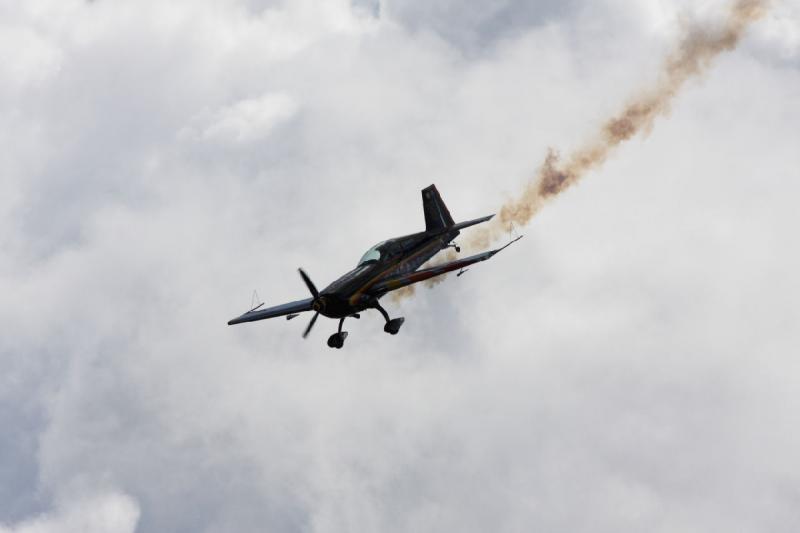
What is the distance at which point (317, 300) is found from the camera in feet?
132

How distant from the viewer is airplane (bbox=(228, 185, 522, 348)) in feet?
134

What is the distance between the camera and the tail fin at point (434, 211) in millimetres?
51188

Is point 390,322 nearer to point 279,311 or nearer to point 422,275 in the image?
point 422,275

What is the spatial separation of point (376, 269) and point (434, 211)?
926cm

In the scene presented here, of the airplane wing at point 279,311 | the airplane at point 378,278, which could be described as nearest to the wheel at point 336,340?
the airplane at point 378,278

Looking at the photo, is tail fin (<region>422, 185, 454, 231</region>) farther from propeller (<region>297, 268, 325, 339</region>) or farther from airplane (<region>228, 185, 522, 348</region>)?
propeller (<region>297, 268, 325, 339</region>)

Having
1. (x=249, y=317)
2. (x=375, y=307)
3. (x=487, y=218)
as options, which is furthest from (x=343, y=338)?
(x=487, y=218)

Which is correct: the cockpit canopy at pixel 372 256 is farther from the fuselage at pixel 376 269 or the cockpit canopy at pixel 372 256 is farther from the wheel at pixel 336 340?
the wheel at pixel 336 340

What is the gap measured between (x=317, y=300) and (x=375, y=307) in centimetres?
338

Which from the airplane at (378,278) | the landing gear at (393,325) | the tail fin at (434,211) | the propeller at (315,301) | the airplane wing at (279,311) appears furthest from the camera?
the tail fin at (434,211)

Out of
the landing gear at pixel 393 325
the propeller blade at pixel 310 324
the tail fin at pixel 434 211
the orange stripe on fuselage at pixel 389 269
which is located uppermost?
the tail fin at pixel 434 211

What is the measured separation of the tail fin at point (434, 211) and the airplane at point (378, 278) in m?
0.27

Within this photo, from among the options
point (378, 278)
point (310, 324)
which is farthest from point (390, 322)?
point (310, 324)

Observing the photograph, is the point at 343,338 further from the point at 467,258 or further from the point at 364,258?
the point at 467,258
